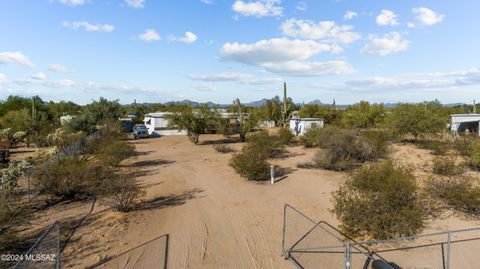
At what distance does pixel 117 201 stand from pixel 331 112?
1710 inches

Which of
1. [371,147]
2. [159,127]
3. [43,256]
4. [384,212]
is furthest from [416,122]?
[159,127]

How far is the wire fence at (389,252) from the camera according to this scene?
746 cm

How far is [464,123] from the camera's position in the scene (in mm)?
38125

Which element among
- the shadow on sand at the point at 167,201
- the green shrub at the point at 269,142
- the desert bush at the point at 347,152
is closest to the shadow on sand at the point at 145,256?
the shadow on sand at the point at 167,201

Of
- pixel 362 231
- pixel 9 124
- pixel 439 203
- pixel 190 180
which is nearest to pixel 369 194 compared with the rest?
pixel 362 231

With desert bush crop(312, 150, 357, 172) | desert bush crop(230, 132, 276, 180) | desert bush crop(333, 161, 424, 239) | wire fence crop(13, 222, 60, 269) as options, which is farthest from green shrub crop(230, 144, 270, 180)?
wire fence crop(13, 222, 60, 269)

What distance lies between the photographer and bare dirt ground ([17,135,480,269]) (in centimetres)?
793

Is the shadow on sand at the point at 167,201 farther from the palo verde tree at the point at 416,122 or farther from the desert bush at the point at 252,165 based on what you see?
the palo verde tree at the point at 416,122

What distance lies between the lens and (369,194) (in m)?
9.60

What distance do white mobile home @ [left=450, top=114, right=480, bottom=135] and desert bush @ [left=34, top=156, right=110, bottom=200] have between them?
3829cm

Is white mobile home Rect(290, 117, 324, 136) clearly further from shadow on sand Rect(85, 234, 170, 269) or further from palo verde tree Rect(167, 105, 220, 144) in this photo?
shadow on sand Rect(85, 234, 170, 269)

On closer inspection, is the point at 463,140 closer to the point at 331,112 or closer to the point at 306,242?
the point at 306,242

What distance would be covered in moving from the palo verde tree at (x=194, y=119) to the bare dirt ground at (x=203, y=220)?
15138 mm

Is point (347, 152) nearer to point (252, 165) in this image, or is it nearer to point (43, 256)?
point (252, 165)
